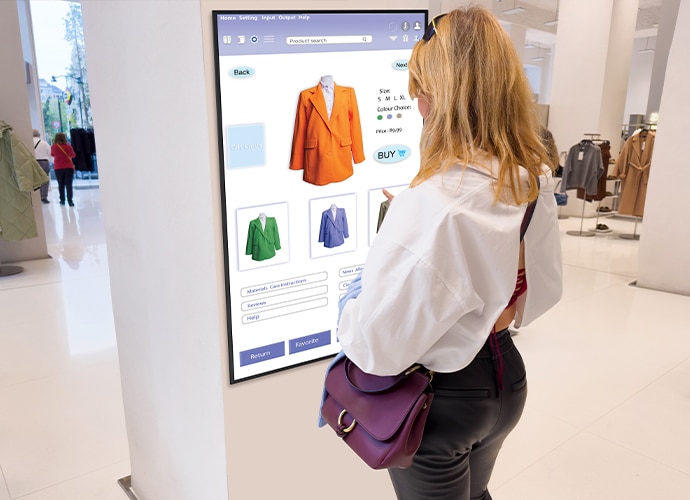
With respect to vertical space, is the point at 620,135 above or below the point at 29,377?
above

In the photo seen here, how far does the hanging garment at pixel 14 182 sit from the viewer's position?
219 inches

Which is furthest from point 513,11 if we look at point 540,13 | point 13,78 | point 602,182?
point 13,78

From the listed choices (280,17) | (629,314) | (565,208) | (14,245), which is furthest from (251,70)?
(565,208)

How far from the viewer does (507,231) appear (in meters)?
1.09

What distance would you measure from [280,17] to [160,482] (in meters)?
1.78

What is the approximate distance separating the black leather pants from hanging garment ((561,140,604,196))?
7.14 metres

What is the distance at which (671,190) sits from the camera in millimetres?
5453

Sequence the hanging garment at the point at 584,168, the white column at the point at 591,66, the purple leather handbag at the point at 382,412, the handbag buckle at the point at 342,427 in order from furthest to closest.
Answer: the white column at the point at 591,66 → the hanging garment at the point at 584,168 → the handbag buckle at the point at 342,427 → the purple leather handbag at the point at 382,412

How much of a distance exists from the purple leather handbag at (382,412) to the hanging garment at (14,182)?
547 centimetres

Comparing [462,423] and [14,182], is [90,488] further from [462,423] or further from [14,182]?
[14,182]

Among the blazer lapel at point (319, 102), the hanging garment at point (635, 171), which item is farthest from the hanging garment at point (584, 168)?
the blazer lapel at point (319, 102)

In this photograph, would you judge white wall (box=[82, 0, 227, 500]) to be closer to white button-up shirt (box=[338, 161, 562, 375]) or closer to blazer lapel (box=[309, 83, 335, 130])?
blazer lapel (box=[309, 83, 335, 130])

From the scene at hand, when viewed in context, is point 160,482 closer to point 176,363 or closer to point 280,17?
point 176,363

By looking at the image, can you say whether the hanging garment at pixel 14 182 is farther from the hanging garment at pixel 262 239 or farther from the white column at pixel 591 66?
the white column at pixel 591 66
